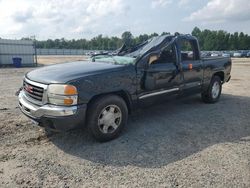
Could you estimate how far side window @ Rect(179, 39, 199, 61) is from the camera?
5.57m

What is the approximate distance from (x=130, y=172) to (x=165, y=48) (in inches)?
115

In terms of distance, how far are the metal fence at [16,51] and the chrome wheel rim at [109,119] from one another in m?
22.9

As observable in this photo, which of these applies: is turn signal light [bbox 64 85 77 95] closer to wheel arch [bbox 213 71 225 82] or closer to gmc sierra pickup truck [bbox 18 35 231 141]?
gmc sierra pickup truck [bbox 18 35 231 141]

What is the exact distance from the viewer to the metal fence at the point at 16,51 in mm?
23375

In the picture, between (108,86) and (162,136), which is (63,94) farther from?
(162,136)

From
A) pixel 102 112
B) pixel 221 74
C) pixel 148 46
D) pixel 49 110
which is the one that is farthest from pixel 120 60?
pixel 221 74

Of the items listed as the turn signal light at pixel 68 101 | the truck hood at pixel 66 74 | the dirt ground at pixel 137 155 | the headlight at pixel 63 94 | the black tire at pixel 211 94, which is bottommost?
the dirt ground at pixel 137 155

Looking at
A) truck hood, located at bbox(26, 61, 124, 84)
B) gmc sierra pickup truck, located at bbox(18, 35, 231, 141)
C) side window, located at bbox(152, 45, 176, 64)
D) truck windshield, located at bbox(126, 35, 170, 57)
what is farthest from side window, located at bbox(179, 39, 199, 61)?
truck hood, located at bbox(26, 61, 124, 84)

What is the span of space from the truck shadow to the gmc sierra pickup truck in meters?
0.37

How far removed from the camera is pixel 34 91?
3.92 meters

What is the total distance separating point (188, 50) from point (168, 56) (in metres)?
1.00

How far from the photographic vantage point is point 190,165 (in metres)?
3.38

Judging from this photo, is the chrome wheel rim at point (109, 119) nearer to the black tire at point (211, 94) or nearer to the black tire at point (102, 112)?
the black tire at point (102, 112)

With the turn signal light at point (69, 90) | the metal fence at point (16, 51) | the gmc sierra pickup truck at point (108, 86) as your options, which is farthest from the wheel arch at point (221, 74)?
the metal fence at point (16, 51)
